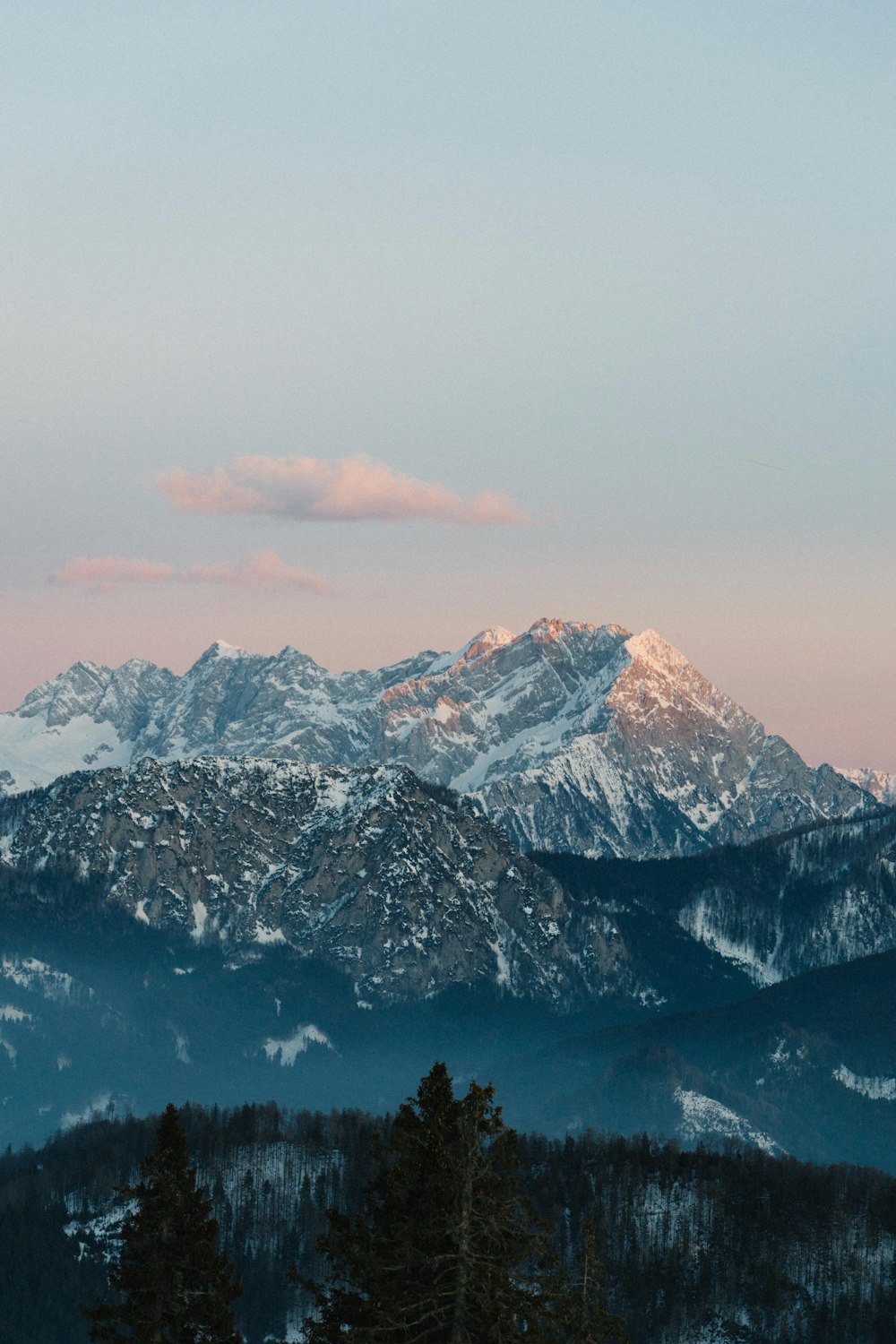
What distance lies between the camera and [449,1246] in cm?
6391

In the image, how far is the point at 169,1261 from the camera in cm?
7038

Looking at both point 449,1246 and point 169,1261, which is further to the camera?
point 169,1261

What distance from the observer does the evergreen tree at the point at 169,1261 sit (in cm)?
7006

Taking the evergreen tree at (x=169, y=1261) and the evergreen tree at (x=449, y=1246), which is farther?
the evergreen tree at (x=169, y=1261)

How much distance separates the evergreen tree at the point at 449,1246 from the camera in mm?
62125

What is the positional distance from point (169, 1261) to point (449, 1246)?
12.6 metres

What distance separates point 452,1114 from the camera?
66438 millimetres

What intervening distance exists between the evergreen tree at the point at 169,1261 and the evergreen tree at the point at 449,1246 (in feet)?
17.1

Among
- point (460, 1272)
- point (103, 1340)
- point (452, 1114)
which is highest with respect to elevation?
point (452, 1114)

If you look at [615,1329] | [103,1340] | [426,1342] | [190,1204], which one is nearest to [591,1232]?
[615,1329]

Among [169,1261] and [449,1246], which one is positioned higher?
[449,1246]

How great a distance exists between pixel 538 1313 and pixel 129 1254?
16500mm

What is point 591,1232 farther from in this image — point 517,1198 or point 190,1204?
point 190,1204

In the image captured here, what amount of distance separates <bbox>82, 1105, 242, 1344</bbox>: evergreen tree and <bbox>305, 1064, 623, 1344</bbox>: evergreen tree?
17.1 ft
